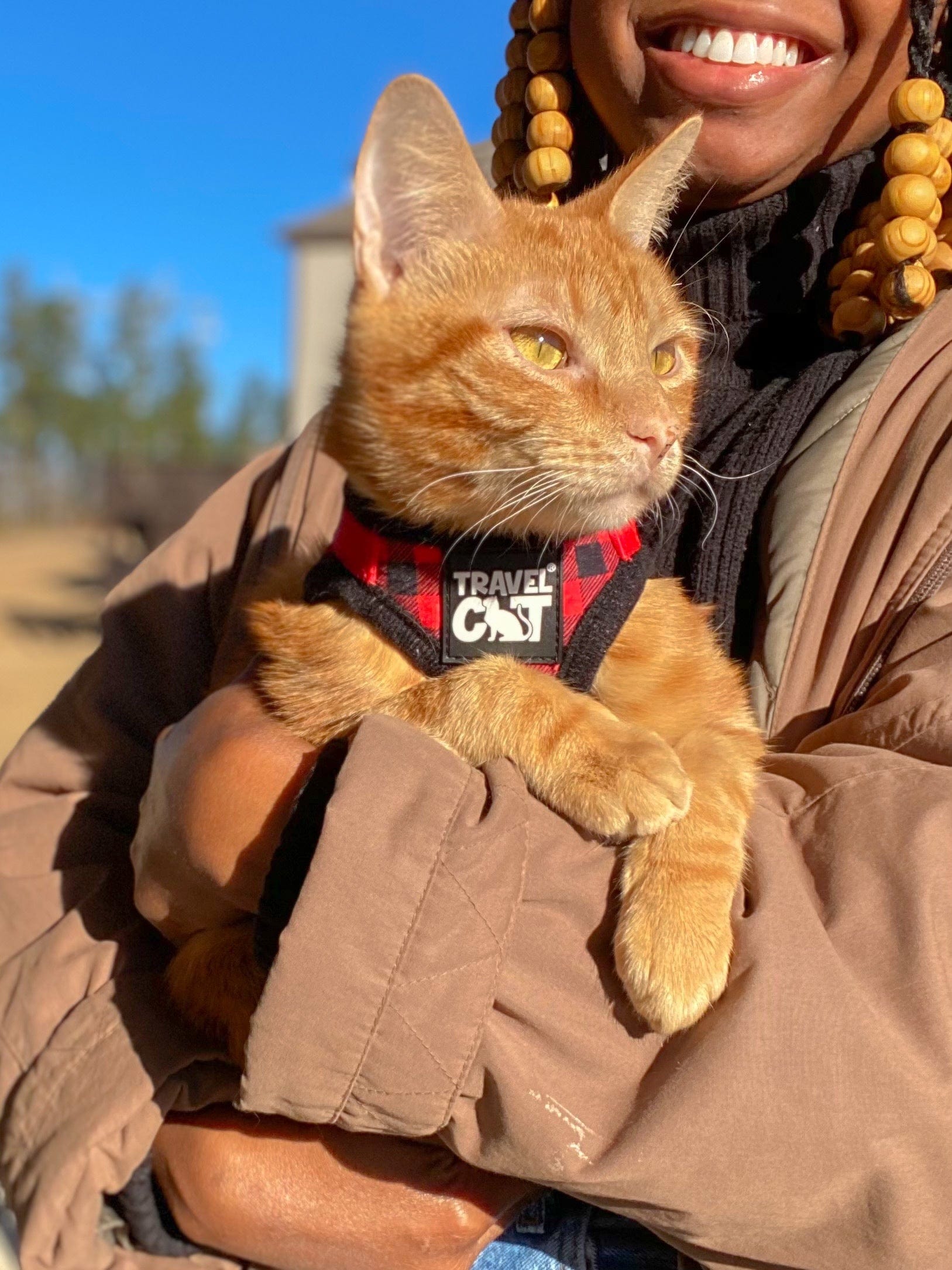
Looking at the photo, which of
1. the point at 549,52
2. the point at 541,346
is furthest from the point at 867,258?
the point at 549,52

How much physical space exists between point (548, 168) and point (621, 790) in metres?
1.30

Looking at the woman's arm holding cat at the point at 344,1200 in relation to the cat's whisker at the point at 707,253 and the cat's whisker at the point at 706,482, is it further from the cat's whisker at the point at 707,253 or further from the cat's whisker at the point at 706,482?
the cat's whisker at the point at 707,253

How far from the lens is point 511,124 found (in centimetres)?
218

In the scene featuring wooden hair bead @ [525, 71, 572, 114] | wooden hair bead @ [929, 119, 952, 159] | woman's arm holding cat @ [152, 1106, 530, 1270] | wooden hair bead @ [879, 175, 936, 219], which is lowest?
woman's arm holding cat @ [152, 1106, 530, 1270]

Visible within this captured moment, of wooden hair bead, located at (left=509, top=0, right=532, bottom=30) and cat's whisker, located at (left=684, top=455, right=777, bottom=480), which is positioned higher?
wooden hair bead, located at (left=509, top=0, right=532, bottom=30)

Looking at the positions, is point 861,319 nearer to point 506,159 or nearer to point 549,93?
point 549,93

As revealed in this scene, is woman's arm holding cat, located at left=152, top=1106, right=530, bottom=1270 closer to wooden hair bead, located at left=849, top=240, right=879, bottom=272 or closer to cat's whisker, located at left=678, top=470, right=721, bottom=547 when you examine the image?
cat's whisker, located at left=678, top=470, right=721, bottom=547

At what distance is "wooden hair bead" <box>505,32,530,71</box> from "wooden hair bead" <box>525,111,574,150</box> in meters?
0.15

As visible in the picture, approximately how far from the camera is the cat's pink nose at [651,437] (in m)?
1.61

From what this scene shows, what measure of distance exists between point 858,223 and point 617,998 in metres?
1.35

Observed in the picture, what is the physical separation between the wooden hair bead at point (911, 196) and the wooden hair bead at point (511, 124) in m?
0.82

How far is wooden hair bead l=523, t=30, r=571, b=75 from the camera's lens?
2027 mm

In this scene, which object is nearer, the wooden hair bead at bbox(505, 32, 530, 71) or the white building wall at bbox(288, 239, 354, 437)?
the wooden hair bead at bbox(505, 32, 530, 71)

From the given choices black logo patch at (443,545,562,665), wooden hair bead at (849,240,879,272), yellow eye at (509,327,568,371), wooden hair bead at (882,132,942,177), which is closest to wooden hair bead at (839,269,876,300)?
wooden hair bead at (849,240,879,272)
